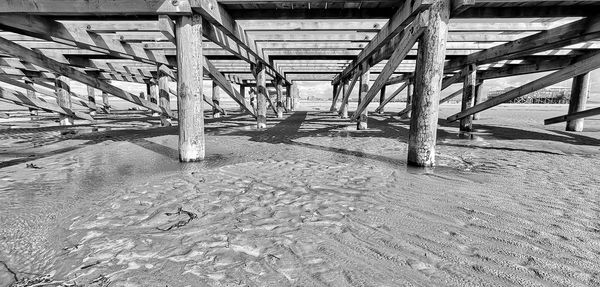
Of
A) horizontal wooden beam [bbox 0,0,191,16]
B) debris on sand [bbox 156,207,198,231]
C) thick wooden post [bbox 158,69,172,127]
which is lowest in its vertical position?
debris on sand [bbox 156,207,198,231]

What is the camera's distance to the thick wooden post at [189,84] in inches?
168

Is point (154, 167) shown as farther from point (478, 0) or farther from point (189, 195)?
point (478, 0)

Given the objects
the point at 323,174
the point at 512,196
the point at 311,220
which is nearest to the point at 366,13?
the point at 323,174

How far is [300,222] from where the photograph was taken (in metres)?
2.33

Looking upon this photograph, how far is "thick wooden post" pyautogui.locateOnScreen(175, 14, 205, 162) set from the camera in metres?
4.26

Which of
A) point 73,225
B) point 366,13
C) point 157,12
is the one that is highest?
point 366,13

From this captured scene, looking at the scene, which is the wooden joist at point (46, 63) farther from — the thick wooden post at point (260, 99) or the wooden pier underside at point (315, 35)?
the thick wooden post at point (260, 99)

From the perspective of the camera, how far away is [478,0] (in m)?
3.88

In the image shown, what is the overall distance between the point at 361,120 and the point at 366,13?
4.16 m

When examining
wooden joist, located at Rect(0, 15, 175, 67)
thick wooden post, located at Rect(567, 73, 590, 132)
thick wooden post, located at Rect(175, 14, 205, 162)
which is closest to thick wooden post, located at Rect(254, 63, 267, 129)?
wooden joist, located at Rect(0, 15, 175, 67)

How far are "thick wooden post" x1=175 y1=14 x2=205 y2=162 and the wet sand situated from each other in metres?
0.48

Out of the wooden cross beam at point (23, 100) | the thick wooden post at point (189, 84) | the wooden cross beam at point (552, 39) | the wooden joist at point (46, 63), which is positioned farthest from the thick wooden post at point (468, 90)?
the wooden cross beam at point (23, 100)

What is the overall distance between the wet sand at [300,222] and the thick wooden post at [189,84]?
1.57 ft

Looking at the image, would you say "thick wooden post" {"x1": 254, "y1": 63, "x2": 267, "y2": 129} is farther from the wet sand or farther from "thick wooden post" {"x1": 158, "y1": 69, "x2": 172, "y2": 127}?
the wet sand
